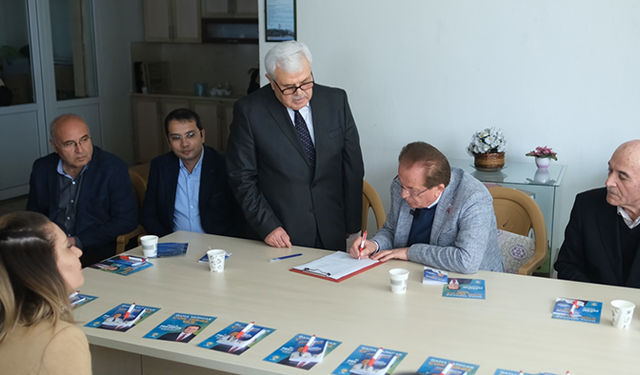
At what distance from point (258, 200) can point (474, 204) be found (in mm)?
973

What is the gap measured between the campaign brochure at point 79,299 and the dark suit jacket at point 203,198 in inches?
49.2

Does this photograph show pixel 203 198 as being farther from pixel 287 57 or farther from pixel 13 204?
pixel 13 204

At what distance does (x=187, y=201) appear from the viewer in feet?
11.6

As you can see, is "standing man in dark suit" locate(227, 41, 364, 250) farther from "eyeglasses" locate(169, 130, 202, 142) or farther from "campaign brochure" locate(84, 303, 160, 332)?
"campaign brochure" locate(84, 303, 160, 332)

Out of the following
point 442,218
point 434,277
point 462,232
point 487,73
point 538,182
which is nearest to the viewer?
point 434,277

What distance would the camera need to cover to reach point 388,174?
417cm

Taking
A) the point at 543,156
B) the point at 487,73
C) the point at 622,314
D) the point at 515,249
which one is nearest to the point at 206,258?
the point at 515,249

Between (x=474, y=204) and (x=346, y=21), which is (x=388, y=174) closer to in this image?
(x=346, y=21)

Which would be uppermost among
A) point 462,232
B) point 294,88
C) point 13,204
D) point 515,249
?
point 294,88

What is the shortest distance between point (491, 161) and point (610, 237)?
1087 mm

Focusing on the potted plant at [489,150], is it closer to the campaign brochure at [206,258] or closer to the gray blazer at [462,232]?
the gray blazer at [462,232]

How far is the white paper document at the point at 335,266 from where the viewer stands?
2438mm

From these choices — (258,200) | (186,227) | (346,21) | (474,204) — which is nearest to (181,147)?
(186,227)

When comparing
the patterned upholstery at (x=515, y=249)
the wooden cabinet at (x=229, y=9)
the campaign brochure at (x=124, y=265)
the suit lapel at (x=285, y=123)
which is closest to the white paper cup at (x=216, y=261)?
the campaign brochure at (x=124, y=265)
